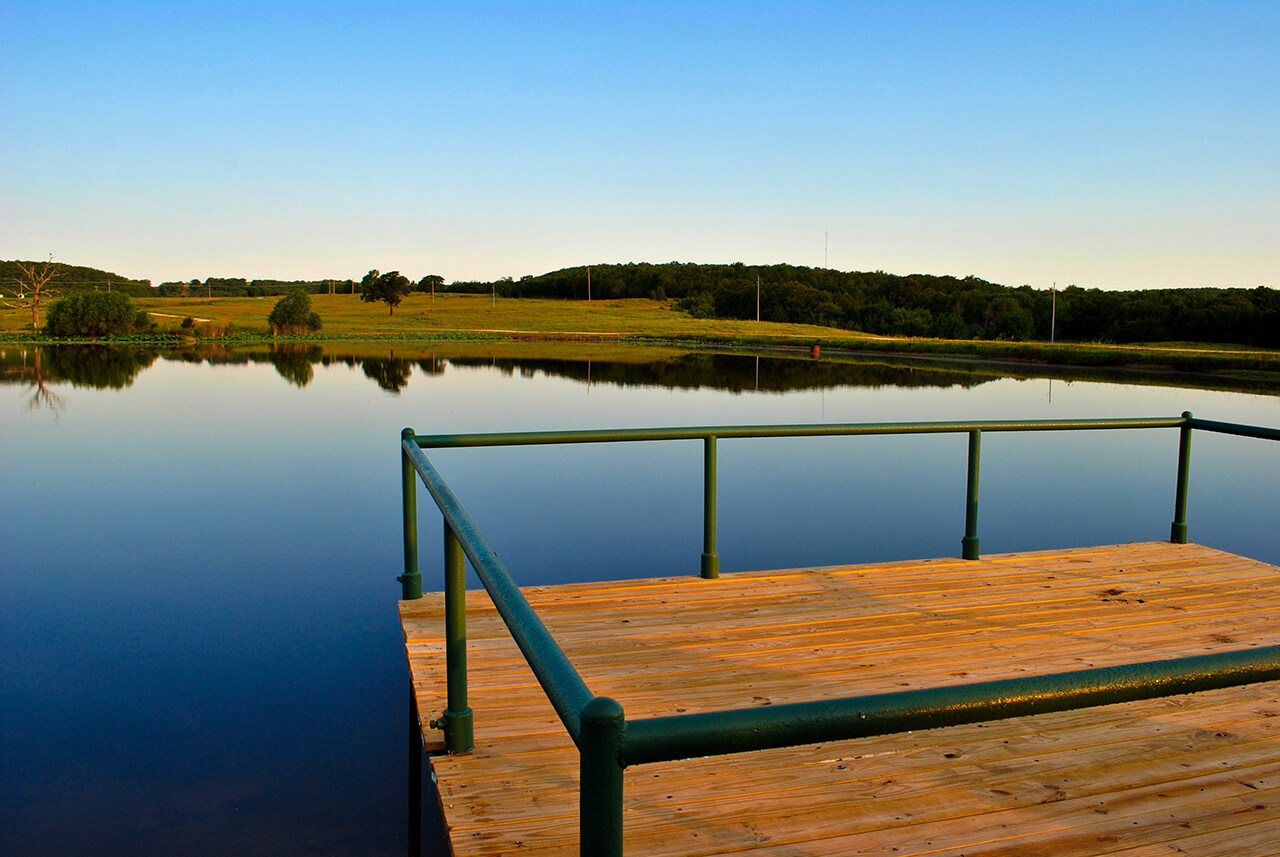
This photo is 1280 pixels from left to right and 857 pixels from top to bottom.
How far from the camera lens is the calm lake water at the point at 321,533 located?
14.7 ft

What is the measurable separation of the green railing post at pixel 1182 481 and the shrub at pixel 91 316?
208 feet

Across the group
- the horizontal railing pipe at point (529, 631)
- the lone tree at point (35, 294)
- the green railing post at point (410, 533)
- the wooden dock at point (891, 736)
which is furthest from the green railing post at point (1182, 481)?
the lone tree at point (35, 294)

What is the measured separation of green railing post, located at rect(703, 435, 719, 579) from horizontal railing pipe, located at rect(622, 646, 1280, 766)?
300cm

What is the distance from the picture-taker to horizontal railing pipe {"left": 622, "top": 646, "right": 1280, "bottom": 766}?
121 cm

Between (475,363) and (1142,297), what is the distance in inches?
1993

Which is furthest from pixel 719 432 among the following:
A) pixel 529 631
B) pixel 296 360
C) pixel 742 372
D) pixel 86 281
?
pixel 86 281

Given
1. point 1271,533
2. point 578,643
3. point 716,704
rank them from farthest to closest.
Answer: point 1271,533 → point 578,643 → point 716,704

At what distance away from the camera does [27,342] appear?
176 feet

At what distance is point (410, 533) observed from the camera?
4.34 meters

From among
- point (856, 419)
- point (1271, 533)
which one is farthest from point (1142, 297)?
point (1271, 533)

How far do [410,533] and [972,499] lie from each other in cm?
297

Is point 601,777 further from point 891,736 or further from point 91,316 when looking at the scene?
point 91,316

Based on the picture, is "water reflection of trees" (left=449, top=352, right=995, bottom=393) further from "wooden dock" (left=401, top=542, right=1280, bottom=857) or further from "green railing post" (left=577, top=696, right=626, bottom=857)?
"green railing post" (left=577, top=696, right=626, bottom=857)

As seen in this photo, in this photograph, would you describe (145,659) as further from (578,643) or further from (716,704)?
(716,704)
